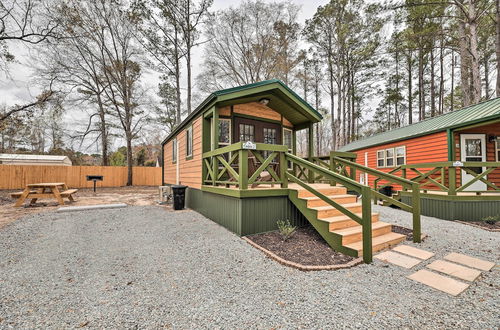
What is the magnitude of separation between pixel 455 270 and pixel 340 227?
1478 millimetres

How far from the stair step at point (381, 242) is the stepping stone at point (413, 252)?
0.41 feet

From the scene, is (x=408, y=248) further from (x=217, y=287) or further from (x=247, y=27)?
(x=247, y=27)

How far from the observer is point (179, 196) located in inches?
274

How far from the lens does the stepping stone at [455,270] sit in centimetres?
254

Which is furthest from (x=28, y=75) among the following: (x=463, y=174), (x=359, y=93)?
(x=359, y=93)

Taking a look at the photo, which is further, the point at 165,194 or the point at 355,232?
the point at 165,194

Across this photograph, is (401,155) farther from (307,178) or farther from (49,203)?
(49,203)

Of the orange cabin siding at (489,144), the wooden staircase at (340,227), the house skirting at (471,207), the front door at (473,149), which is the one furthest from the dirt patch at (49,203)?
the front door at (473,149)

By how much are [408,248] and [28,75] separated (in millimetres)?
17024

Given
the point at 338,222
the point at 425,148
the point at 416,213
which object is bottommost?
the point at 338,222

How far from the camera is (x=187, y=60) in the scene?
1493cm

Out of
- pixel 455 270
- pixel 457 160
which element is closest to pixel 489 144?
pixel 457 160

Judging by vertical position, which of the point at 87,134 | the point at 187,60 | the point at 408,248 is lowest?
the point at 408,248

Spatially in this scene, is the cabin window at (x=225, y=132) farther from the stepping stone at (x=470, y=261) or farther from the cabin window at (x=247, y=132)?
the stepping stone at (x=470, y=261)
